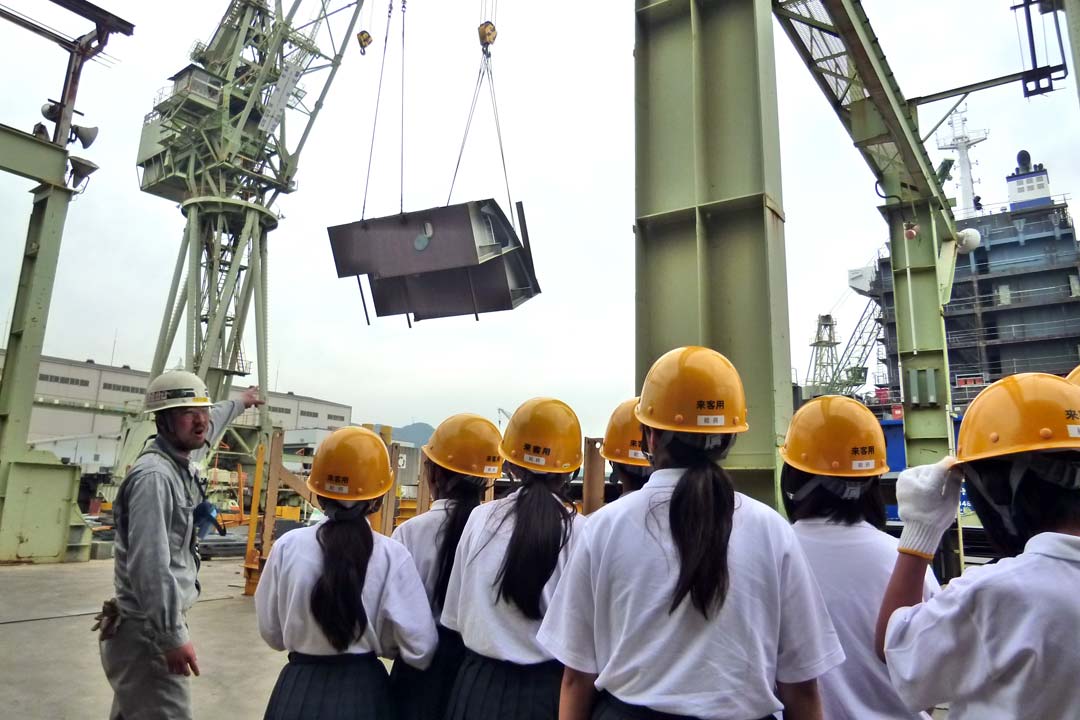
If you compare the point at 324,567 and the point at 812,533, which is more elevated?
the point at 812,533

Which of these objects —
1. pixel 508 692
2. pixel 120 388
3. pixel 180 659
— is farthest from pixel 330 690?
pixel 120 388

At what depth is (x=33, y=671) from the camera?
4.62 m

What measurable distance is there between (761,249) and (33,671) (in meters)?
5.56

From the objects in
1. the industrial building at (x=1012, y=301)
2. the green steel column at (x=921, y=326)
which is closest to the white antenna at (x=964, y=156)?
the industrial building at (x=1012, y=301)

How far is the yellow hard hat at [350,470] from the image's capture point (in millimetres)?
2424

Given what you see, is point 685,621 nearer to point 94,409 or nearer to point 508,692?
point 508,692

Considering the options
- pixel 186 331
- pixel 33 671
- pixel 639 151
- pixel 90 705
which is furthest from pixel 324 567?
pixel 186 331

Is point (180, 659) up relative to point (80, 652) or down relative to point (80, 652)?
up

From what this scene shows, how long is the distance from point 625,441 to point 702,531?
1.58 meters

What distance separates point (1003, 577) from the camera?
1.15m

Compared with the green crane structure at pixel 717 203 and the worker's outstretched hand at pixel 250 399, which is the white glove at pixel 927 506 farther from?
the worker's outstretched hand at pixel 250 399

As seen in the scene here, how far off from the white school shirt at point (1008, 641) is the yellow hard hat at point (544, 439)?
1386 millimetres

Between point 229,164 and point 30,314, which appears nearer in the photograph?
point 30,314

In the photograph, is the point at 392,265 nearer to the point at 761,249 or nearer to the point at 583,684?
the point at 761,249
